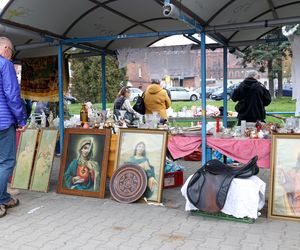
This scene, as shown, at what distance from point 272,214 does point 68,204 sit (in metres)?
2.57

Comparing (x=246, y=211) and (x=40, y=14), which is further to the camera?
(x=40, y=14)

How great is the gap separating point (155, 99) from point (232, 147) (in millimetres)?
2966

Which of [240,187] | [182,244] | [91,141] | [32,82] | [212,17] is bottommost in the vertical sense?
[182,244]

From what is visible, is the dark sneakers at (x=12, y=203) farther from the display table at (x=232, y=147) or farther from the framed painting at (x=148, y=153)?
the display table at (x=232, y=147)

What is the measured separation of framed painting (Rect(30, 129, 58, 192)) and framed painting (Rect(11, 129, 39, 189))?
0.30 ft

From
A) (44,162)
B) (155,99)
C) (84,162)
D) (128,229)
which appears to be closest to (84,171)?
(84,162)

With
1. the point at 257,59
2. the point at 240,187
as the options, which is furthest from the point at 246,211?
the point at 257,59

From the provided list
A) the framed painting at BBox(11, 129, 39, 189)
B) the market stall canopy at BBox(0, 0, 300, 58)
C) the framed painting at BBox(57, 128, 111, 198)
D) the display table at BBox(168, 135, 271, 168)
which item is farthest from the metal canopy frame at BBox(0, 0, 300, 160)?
the framed painting at BBox(57, 128, 111, 198)

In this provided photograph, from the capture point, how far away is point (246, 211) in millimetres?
4277

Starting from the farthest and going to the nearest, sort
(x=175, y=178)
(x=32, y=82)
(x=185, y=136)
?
(x=32, y=82) → (x=175, y=178) → (x=185, y=136)

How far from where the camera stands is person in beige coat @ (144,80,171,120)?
7.73 m

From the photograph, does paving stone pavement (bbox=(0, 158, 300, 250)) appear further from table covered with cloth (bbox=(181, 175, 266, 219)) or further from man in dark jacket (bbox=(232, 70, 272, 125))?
man in dark jacket (bbox=(232, 70, 272, 125))

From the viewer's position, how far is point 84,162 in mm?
5559

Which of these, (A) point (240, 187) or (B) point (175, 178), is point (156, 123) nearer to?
(B) point (175, 178)
